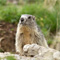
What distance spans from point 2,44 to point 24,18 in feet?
8.53

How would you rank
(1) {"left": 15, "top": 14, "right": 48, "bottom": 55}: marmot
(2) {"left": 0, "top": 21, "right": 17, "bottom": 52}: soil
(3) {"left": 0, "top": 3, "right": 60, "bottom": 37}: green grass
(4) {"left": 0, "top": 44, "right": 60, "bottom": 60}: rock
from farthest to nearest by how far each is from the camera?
(3) {"left": 0, "top": 3, "right": 60, "bottom": 37}: green grass
(2) {"left": 0, "top": 21, "right": 17, "bottom": 52}: soil
(1) {"left": 15, "top": 14, "right": 48, "bottom": 55}: marmot
(4) {"left": 0, "top": 44, "right": 60, "bottom": 60}: rock

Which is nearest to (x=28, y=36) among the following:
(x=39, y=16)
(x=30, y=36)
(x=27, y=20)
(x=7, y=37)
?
(x=30, y=36)

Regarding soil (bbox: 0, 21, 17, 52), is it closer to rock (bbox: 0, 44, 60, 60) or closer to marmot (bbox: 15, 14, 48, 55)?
marmot (bbox: 15, 14, 48, 55)

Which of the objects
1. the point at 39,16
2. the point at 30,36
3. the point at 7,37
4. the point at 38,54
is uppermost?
the point at 39,16

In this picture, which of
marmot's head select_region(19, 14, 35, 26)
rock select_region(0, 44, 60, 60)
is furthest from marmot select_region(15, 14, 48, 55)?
rock select_region(0, 44, 60, 60)

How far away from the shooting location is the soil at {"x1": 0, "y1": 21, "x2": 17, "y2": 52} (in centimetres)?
882

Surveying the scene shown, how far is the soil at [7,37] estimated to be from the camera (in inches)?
347

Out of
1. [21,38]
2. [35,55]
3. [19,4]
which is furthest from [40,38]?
[19,4]

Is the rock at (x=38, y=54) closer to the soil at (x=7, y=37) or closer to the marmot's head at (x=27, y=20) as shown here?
the marmot's head at (x=27, y=20)

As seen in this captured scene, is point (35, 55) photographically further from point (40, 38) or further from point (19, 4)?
point (19, 4)

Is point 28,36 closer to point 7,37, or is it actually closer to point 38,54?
point 38,54

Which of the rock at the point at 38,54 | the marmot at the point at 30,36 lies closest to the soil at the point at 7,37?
the marmot at the point at 30,36

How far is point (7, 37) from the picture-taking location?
9.02 metres

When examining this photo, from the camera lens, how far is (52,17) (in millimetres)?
10016
